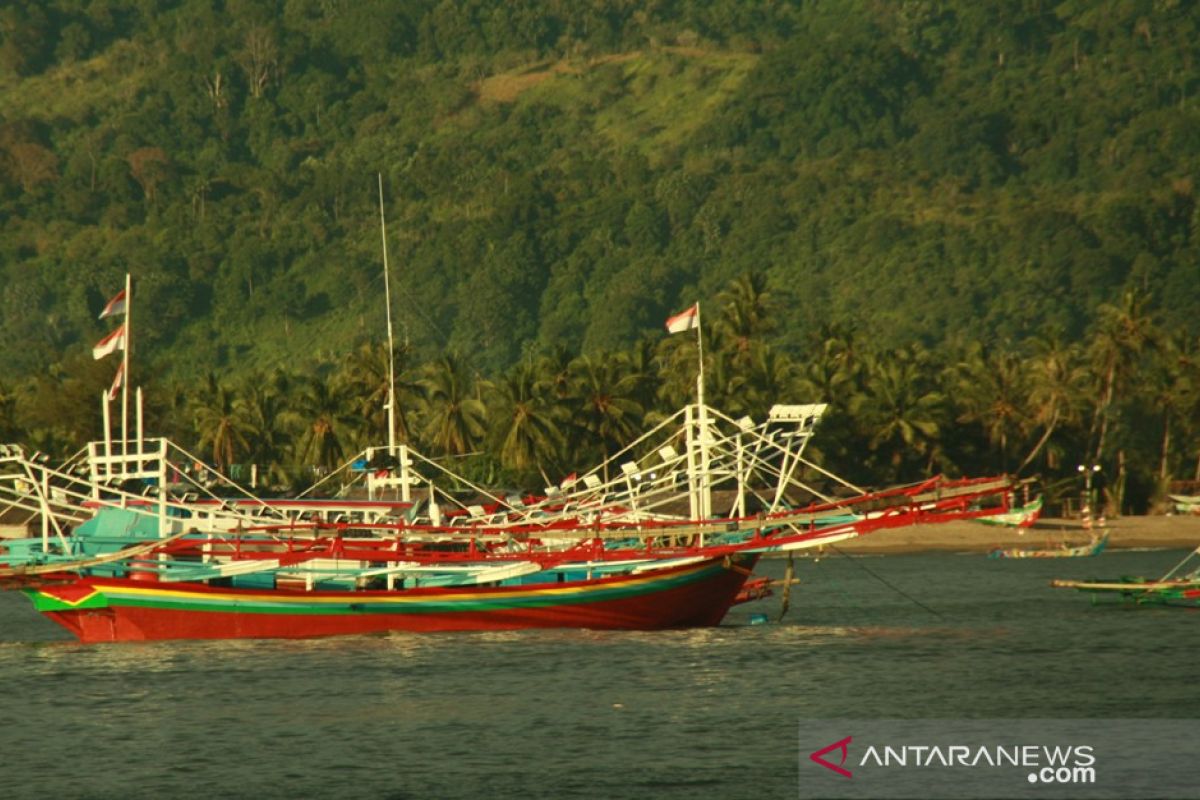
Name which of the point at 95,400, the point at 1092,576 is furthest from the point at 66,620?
the point at 95,400

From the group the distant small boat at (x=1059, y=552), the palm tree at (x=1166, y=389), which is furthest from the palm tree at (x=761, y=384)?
the palm tree at (x=1166, y=389)

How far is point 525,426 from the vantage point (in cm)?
11481

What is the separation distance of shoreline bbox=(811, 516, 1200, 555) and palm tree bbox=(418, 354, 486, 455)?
2330 centimetres

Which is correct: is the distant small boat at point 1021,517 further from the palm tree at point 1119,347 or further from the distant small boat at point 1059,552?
the palm tree at point 1119,347

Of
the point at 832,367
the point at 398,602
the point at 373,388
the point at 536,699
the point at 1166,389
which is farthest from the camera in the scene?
the point at 1166,389

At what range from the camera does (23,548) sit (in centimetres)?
5853

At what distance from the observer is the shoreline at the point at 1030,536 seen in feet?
371

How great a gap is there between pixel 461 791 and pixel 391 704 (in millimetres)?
9920

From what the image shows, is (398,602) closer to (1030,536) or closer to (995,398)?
(1030,536)

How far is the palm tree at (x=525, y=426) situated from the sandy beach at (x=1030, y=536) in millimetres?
18497

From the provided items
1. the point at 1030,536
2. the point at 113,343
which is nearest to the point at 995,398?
the point at 1030,536

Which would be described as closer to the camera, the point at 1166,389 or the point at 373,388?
the point at 373,388

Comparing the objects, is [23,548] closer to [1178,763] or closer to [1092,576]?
[1178,763]

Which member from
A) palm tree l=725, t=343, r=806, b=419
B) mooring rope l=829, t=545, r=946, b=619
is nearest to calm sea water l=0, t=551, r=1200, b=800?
mooring rope l=829, t=545, r=946, b=619
